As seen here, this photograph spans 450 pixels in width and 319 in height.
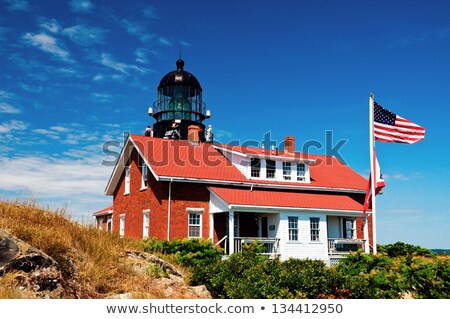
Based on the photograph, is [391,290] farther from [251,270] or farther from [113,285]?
[113,285]

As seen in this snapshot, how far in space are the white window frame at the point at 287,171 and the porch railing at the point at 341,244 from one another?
4.34 meters

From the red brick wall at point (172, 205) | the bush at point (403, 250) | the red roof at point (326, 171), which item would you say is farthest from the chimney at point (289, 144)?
the red brick wall at point (172, 205)

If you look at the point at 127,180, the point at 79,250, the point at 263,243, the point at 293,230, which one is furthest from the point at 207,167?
the point at 79,250

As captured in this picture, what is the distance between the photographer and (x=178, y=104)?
116 feet

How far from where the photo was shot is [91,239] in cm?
1123

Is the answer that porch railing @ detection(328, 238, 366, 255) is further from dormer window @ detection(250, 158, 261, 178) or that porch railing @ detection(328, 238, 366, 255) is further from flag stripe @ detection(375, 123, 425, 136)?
flag stripe @ detection(375, 123, 425, 136)

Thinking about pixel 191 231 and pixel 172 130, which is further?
pixel 172 130

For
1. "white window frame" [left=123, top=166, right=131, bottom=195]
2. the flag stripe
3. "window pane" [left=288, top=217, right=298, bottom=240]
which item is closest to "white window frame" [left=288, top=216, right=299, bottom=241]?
"window pane" [left=288, top=217, right=298, bottom=240]

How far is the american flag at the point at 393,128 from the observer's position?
65.6 ft

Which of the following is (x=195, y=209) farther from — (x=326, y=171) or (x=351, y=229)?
(x=326, y=171)

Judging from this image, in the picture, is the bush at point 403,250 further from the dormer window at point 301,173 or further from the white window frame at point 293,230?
the white window frame at point 293,230

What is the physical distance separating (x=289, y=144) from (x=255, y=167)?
565 centimetres
